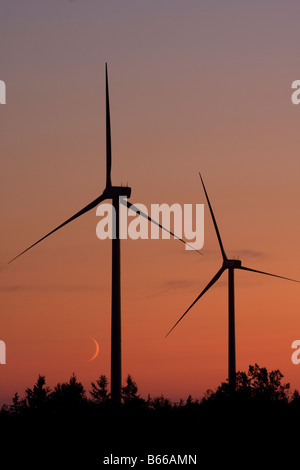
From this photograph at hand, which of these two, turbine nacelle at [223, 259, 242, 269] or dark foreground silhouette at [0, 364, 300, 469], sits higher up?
turbine nacelle at [223, 259, 242, 269]

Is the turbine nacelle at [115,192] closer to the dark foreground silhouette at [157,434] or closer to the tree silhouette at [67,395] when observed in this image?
the dark foreground silhouette at [157,434]

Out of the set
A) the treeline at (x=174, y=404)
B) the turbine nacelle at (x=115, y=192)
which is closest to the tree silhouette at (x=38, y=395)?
the treeline at (x=174, y=404)

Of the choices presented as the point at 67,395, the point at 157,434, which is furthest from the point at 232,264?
the point at 67,395

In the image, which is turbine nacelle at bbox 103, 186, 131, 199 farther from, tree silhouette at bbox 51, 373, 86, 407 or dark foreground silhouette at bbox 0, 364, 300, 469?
tree silhouette at bbox 51, 373, 86, 407

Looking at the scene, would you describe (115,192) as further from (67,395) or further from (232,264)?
(67,395)

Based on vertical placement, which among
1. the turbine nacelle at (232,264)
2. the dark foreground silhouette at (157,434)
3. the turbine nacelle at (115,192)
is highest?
the turbine nacelle at (115,192)

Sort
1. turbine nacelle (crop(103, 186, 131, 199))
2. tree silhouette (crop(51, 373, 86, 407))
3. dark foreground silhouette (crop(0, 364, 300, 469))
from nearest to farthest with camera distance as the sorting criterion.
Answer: turbine nacelle (crop(103, 186, 131, 199))
dark foreground silhouette (crop(0, 364, 300, 469))
tree silhouette (crop(51, 373, 86, 407))

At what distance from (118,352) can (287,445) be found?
30.1m

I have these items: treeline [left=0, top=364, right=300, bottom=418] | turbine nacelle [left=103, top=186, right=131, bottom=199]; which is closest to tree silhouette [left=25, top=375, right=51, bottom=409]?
treeline [left=0, top=364, right=300, bottom=418]

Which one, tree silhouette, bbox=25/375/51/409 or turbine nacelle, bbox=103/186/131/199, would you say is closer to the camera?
turbine nacelle, bbox=103/186/131/199

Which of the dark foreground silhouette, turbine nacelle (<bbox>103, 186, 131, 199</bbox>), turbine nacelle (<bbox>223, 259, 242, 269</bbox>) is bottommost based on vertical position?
the dark foreground silhouette

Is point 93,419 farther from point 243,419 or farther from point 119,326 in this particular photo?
point 119,326

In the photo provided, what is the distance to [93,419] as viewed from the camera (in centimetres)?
12300
